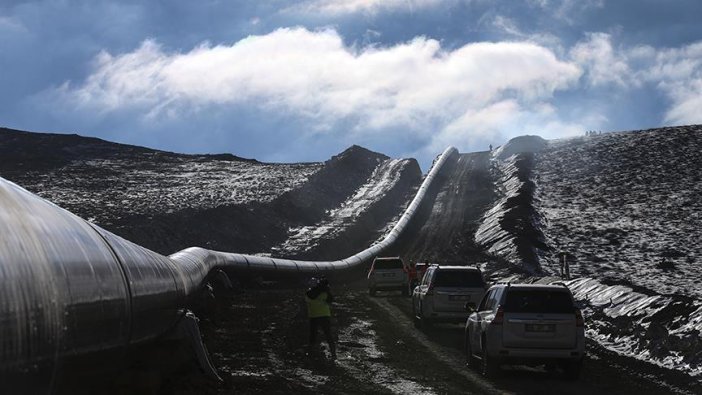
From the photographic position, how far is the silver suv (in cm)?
2028

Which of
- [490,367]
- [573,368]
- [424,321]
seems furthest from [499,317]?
[424,321]

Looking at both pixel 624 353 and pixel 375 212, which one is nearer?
pixel 624 353

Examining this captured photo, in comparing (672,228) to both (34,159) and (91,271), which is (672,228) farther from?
(34,159)

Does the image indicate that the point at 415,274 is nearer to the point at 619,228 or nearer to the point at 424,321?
the point at 424,321

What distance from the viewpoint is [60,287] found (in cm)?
858

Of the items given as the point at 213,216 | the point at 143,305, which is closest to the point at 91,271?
the point at 143,305

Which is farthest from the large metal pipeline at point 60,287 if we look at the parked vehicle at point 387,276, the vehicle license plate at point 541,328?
the parked vehicle at point 387,276

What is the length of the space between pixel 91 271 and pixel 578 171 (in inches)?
3882

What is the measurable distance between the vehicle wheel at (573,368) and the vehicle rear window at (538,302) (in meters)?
1.03

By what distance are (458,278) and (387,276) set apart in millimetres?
16720

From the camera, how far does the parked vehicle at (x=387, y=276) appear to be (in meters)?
48.4

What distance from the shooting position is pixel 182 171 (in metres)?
124

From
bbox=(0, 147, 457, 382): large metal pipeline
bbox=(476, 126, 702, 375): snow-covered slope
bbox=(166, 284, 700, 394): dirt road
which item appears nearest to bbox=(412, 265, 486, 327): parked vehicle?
bbox=(166, 284, 700, 394): dirt road

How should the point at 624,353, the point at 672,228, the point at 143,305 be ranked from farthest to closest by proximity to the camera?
the point at 672,228 → the point at 624,353 → the point at 143,305
